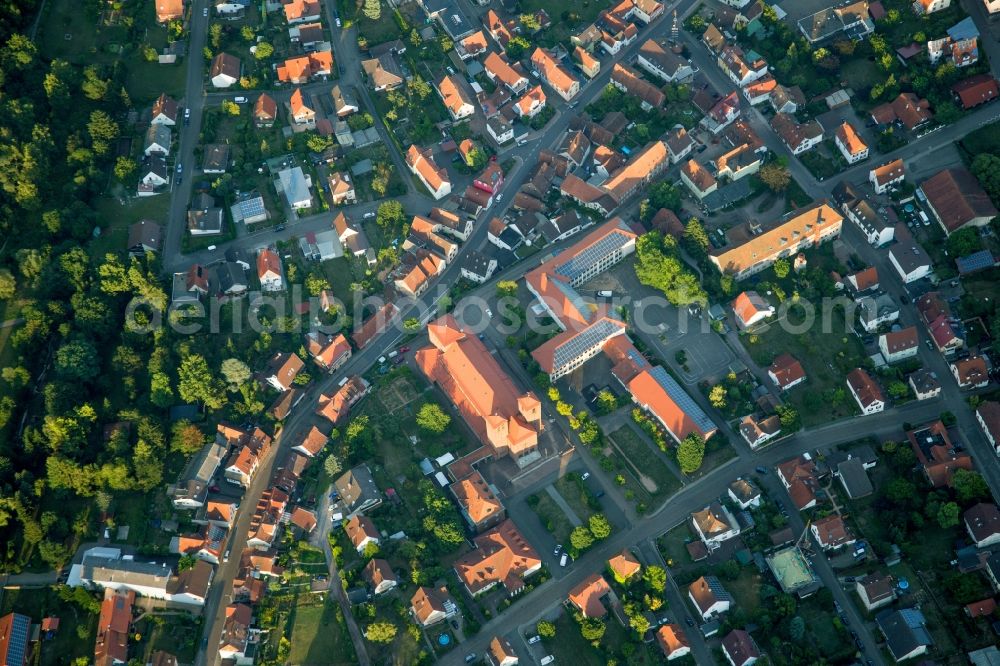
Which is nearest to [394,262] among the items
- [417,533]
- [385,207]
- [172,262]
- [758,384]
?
[385,207]

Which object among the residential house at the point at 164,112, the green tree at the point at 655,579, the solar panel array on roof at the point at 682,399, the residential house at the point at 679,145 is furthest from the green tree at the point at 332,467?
the residential house at the point at 679,145

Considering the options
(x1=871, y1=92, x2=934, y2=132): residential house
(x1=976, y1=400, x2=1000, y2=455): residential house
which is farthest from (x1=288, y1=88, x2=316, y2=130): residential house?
(x1=976, y1=400, x2=1000, y2=455): residential house

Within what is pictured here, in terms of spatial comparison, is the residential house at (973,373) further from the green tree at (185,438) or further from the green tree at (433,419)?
the green tree at (185,438)

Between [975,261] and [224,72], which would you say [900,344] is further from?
[224,72]

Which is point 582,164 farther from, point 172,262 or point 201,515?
point 201,515

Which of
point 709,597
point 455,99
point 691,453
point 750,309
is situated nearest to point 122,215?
point 455,99

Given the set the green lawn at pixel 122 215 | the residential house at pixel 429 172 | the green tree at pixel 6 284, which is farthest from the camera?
the residential house at pixel 429 172
